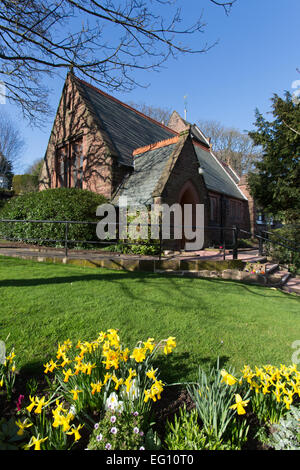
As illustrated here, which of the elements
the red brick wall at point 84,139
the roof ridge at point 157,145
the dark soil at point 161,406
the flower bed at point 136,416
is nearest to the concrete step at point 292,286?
the flower bed at point 136,416

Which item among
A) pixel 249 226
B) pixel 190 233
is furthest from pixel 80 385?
pixel 249 226

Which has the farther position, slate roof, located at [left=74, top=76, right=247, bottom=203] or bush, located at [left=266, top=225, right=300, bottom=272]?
slate roof, located at [left=74, top=76, right=247, bottom=203]

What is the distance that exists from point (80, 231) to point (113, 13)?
22.8 feet

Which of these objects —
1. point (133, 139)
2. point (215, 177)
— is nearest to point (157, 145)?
point (133, 139)

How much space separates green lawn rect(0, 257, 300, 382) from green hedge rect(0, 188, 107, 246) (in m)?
4.00

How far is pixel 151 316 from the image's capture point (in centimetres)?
378

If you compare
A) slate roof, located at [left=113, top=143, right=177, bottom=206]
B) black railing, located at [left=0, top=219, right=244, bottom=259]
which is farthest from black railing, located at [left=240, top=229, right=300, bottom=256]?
slate roof, located at [left=113, top=143, right=177, bottom=206]

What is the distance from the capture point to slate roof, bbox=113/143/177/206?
10.6 meters

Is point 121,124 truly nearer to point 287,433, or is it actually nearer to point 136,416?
point 136,416

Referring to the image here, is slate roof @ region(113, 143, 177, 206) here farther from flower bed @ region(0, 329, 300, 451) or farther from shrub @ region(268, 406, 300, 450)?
shrub @ region(268, 406, 300, 450)

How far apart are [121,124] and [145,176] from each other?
20.7ft

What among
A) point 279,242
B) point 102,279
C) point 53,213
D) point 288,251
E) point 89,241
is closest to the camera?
point 102,279

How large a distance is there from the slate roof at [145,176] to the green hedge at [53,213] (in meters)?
1.47
